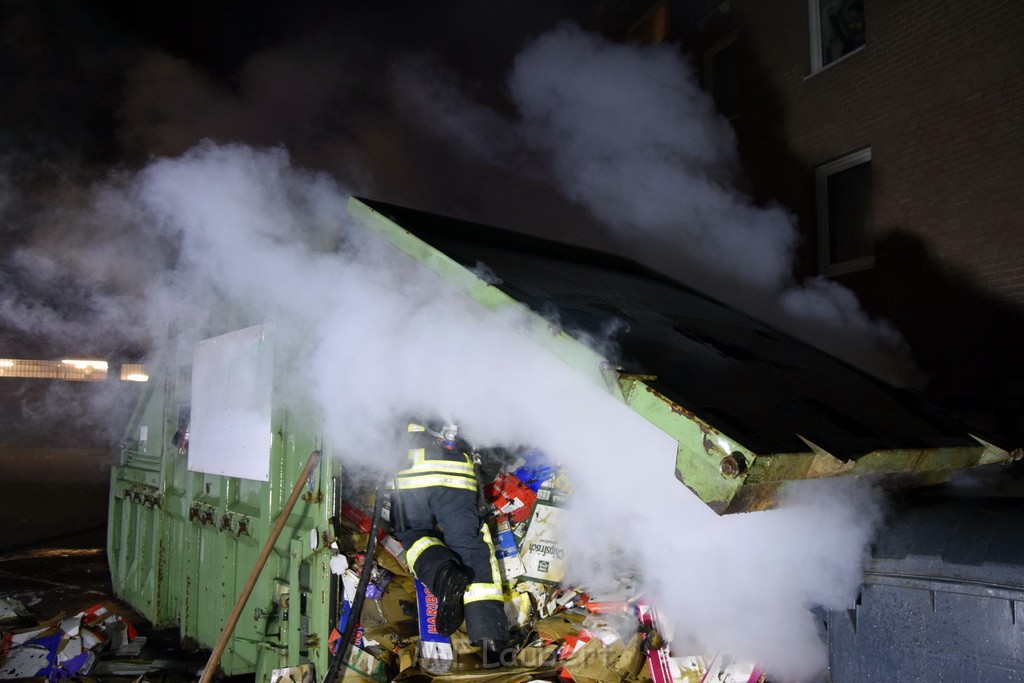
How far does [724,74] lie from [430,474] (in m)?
7.16

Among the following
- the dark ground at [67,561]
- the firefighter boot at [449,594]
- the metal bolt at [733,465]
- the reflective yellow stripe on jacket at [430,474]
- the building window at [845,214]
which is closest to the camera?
the metal bolt at [733,465]

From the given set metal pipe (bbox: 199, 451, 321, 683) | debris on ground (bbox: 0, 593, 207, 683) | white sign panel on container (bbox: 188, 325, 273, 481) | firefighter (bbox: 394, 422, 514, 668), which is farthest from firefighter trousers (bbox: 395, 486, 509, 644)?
debris on ground (bbox: 0, 593, 207, 683)

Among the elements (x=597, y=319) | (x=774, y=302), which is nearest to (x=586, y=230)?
(x=774, y=302)

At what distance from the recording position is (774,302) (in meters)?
6.02

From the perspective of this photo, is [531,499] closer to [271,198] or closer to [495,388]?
[495,388]

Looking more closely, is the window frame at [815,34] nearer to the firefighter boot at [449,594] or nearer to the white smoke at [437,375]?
the white smoke at [437,375]

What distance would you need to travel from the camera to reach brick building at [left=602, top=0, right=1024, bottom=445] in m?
5.34

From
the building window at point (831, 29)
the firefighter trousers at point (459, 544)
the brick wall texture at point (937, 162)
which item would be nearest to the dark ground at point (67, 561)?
the firefighter trousers at point (459, 544)

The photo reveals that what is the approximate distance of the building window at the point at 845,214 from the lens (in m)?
6.71

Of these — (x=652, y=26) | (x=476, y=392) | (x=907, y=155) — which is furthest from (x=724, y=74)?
(x=476, y=392)

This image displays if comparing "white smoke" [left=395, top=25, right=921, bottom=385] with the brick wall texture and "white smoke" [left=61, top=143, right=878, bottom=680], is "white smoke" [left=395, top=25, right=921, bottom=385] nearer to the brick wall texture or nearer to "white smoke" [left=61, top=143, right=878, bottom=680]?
the brick wall texture

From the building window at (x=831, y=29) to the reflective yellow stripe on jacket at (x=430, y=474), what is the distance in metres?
6.13

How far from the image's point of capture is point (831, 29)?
22.7ft

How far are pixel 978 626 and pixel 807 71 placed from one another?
669 cm
